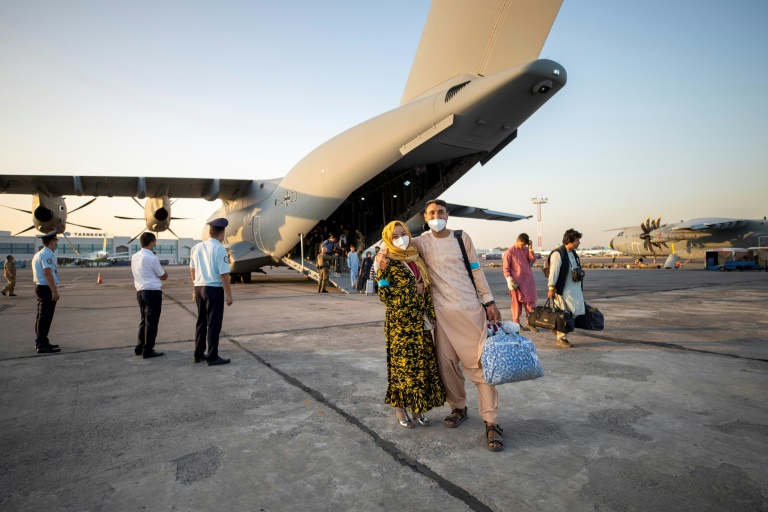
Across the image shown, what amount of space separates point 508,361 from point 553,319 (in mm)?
2972

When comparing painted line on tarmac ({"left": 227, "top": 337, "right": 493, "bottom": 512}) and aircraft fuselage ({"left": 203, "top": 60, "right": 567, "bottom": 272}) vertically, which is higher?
aircraft fuselage ({"left": 203, "top": 60, "right": 567, "bottom": 272})

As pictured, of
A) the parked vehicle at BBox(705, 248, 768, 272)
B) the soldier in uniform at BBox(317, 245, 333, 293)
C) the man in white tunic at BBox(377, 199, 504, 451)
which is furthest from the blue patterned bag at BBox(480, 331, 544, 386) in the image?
the parked vehicle at BBox(705, 248, 768, 272)

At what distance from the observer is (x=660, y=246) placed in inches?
1266

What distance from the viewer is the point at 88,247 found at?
83188 mm

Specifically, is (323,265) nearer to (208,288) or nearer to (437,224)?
(208,288)

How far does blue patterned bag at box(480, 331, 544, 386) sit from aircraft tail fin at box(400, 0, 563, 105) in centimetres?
810

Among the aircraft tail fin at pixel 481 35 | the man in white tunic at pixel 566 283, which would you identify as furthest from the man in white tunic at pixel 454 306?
the aircraft tail fin at pixel 481 35

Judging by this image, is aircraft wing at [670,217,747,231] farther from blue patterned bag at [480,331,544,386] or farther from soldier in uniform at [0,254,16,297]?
soldier in uniform at [0,254,16,297]

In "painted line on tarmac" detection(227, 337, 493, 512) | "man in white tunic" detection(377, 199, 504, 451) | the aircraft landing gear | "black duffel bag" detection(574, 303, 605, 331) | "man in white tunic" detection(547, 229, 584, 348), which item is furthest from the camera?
the aircraft landing gear

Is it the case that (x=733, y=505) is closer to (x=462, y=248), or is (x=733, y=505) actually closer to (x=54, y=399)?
(x=462, y=248)

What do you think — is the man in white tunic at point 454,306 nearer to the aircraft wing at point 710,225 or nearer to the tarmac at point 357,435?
the tarmac at point 357,435

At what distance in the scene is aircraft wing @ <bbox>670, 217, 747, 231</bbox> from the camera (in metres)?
26.9

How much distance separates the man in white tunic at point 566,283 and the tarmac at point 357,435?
0.51 metres

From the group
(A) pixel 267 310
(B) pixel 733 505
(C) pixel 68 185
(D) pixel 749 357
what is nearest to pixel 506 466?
(B) pixel 733 505
